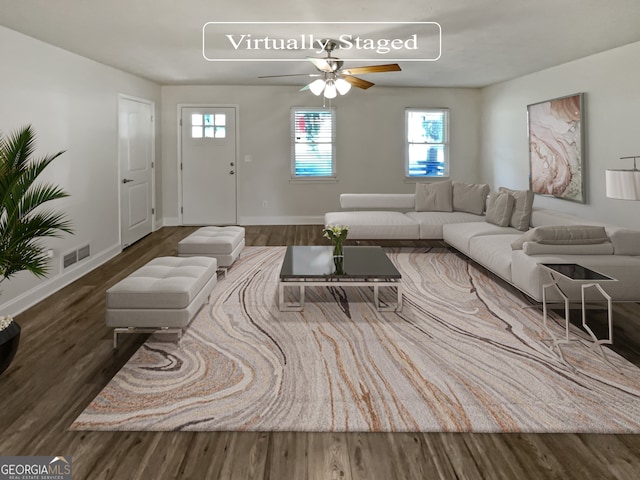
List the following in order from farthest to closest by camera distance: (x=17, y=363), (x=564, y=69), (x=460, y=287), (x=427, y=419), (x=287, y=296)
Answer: (x=564, y=69), (x=460, y=287), (x=287, y=296), (x=17, y=363), (x=427, y=419)

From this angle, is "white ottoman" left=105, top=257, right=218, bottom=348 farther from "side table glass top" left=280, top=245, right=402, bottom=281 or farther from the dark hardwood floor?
"side table glass top" left=280, top=245, right=402, bottom=281

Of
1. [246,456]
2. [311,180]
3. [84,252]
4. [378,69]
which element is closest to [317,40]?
[378,69]

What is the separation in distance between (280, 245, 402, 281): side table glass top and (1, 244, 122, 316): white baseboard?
2.13m

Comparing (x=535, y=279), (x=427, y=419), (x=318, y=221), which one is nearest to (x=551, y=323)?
(x=535, y=279)

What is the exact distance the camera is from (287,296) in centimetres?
432

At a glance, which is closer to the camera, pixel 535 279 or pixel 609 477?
pixel 609 477

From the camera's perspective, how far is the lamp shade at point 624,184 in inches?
125

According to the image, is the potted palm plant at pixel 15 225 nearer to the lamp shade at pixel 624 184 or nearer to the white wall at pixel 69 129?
the white wall at pixel 69 129

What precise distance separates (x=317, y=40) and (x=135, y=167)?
3.56 metres

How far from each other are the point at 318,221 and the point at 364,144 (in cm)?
156

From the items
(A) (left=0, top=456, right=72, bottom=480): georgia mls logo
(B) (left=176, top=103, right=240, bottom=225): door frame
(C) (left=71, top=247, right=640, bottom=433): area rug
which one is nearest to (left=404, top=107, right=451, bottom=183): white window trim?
(B) (left=176, top=103, right=240, bottom=225): door frame

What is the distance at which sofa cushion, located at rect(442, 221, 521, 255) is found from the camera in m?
5.31

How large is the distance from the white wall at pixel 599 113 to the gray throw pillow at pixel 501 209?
90cm

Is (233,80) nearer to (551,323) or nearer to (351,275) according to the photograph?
(351,275)
